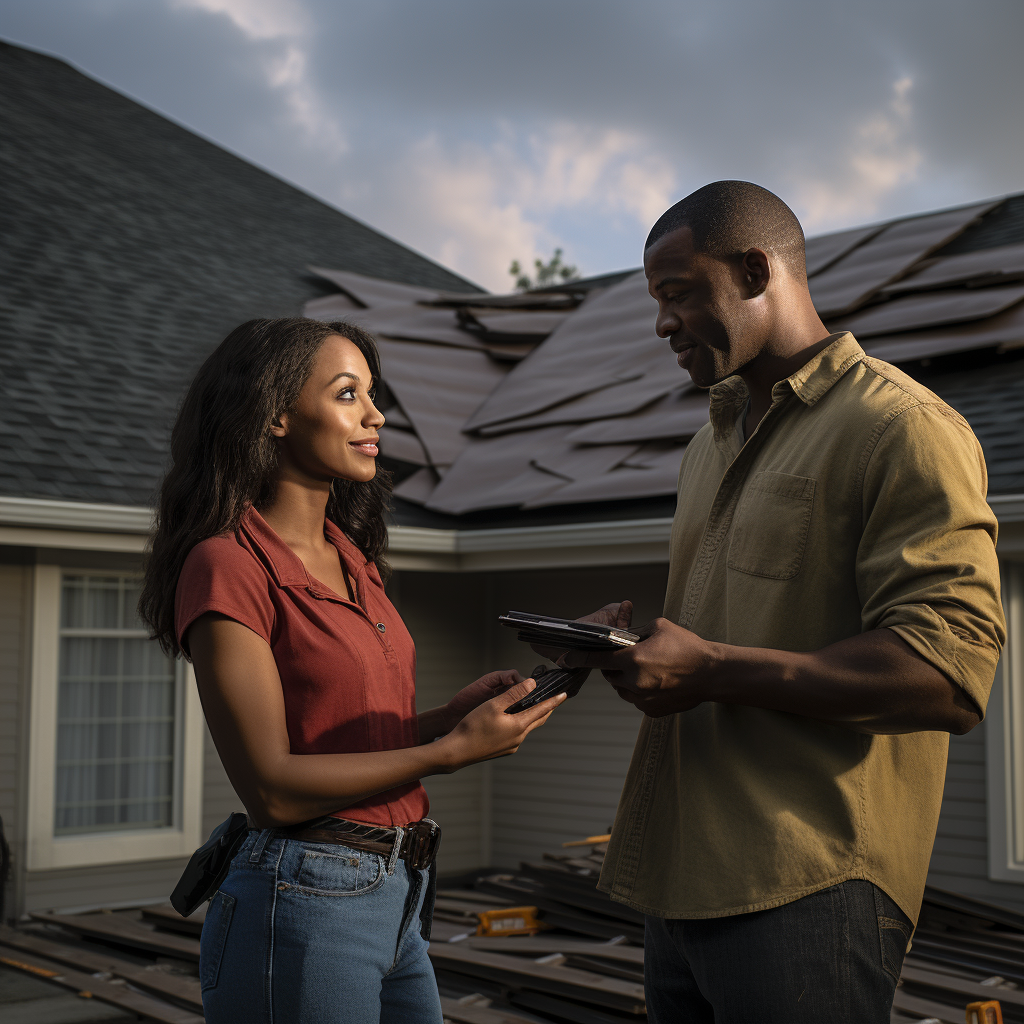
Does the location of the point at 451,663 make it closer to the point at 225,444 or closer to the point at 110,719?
the point at 110,719

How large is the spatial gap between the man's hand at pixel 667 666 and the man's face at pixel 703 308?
0.51 metres

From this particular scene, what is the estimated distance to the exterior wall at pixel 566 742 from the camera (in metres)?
9.44

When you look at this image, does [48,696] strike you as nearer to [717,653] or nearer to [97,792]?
[97,792]

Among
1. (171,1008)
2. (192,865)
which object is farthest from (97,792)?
(192,865)

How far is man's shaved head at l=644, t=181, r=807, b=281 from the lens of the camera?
6.57 ft

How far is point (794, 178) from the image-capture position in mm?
62781

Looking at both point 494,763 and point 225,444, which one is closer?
point 225,444

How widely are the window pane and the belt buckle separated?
6812mm

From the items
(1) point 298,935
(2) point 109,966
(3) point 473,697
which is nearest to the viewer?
(1) point 298,935

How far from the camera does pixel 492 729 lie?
2.04 m

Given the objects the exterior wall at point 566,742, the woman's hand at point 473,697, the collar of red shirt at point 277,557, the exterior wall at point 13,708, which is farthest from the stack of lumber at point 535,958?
the collar of red shirt at point 277,557

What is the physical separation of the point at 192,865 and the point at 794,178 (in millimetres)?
65735

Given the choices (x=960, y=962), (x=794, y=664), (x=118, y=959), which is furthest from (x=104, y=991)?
(x=794, y=664)

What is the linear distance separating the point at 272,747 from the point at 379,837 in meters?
0.30
